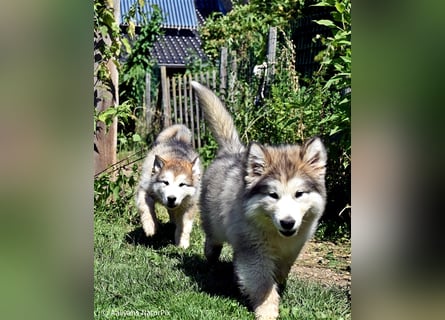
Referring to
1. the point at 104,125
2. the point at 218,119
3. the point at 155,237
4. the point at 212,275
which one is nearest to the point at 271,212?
the point at 212,275

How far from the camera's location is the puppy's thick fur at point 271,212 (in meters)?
3.27

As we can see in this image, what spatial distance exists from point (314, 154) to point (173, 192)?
2040 millimetres

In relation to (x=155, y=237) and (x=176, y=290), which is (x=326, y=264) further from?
(x=155, y=237)

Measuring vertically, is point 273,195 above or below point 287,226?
above

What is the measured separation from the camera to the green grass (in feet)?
11.0

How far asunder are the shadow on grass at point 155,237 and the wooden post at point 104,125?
3.05 feet

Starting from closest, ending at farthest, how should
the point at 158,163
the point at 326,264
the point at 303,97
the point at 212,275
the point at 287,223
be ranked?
the point at 287,223, the point at 212,275, the point at 326,264, the point at 158,163, the point at 303,97

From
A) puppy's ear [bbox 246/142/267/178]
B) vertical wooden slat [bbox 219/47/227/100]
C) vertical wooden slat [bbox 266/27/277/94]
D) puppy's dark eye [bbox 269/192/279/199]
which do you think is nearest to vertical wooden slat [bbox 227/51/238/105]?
vertical wooden slat [bbox 219/47/227/100]

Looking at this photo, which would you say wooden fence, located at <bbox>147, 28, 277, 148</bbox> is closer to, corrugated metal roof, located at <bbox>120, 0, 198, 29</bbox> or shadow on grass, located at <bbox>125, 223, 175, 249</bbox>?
shadow on grass, located at <bbox>125, 223, 175, 249</bbox>

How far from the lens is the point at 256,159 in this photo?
3469 mm

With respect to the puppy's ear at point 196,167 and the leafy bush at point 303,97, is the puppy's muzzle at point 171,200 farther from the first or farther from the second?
the leafy bush at point 303,97

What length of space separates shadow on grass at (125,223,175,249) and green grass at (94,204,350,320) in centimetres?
14
